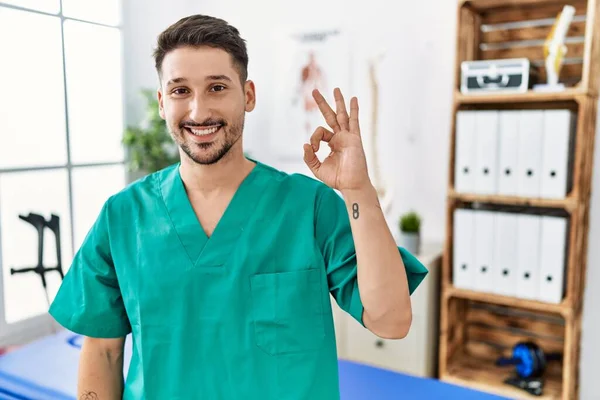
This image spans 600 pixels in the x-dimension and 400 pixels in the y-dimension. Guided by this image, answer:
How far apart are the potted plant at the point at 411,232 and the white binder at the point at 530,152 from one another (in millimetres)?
484

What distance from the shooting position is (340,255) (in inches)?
37.3

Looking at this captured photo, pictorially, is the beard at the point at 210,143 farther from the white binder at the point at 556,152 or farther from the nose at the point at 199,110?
the white binder at the point at 556,152

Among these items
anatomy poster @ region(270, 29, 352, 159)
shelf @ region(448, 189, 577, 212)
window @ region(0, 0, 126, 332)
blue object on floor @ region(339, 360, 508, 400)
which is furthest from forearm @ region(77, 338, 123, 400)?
anatomy poster @ region(270, 29, 352, 159)

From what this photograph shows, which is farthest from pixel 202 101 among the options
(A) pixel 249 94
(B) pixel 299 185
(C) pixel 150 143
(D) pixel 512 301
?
(C) pixel 150 143

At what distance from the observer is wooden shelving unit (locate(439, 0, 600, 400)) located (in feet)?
6.56

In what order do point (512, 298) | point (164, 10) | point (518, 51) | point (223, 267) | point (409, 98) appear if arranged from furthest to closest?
point (164, 10) → point (409, 98) → point (518, 51) → point (512, 298) → point (223, 267)

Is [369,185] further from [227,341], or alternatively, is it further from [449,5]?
[449,5]

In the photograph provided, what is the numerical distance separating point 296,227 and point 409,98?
5.77 feet

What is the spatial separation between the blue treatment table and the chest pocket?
2.02ft

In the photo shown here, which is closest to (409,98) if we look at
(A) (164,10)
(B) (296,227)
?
(A) (164,10)

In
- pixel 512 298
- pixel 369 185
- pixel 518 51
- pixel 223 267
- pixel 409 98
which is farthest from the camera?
pixel 409 98

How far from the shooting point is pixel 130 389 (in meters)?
1.03

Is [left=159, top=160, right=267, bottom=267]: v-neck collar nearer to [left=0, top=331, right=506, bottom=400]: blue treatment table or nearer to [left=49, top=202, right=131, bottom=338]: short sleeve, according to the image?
[left=49, top=202, right=131, bottom=338]: short sleeve

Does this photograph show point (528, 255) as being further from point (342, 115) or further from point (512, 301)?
point (342, 115)
